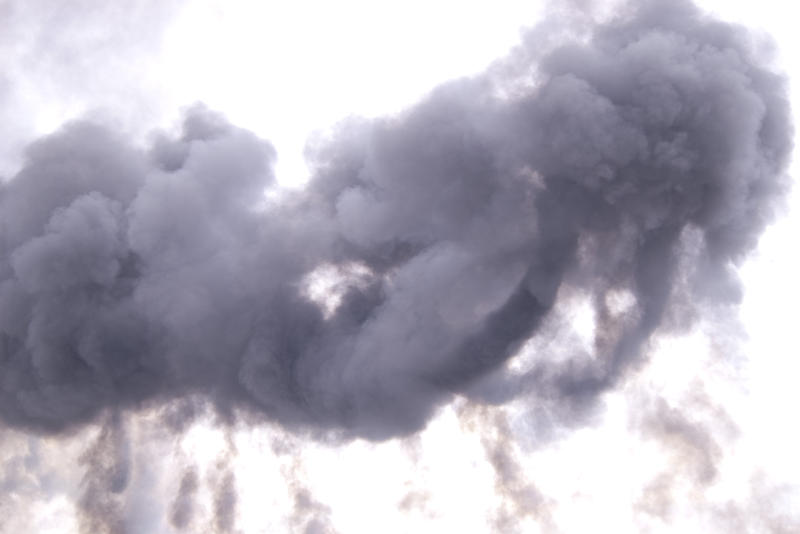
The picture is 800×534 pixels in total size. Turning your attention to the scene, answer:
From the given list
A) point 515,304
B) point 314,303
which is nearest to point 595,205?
point 515,304

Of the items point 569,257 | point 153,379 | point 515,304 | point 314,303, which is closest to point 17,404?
point 153,379

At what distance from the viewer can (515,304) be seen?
178 feet

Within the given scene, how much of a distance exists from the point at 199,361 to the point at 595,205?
40.5 metres

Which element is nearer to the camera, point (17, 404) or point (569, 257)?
point (569, 257)

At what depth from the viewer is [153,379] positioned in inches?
2601

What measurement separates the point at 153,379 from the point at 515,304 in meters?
37.6

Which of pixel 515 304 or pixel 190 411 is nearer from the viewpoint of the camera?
pixel 515 304

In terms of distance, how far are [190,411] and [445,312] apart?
2893 cm

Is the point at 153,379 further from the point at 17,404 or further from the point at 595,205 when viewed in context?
the point at 595,205

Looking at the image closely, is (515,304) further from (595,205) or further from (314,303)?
(314,303)

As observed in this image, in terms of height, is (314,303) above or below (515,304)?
above

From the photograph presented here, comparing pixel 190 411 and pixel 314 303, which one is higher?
pixel 314 303

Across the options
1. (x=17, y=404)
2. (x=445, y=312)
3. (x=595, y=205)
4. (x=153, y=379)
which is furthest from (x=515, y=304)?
(x=17, y=404)

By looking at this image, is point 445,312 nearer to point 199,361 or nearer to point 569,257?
point 569,257
